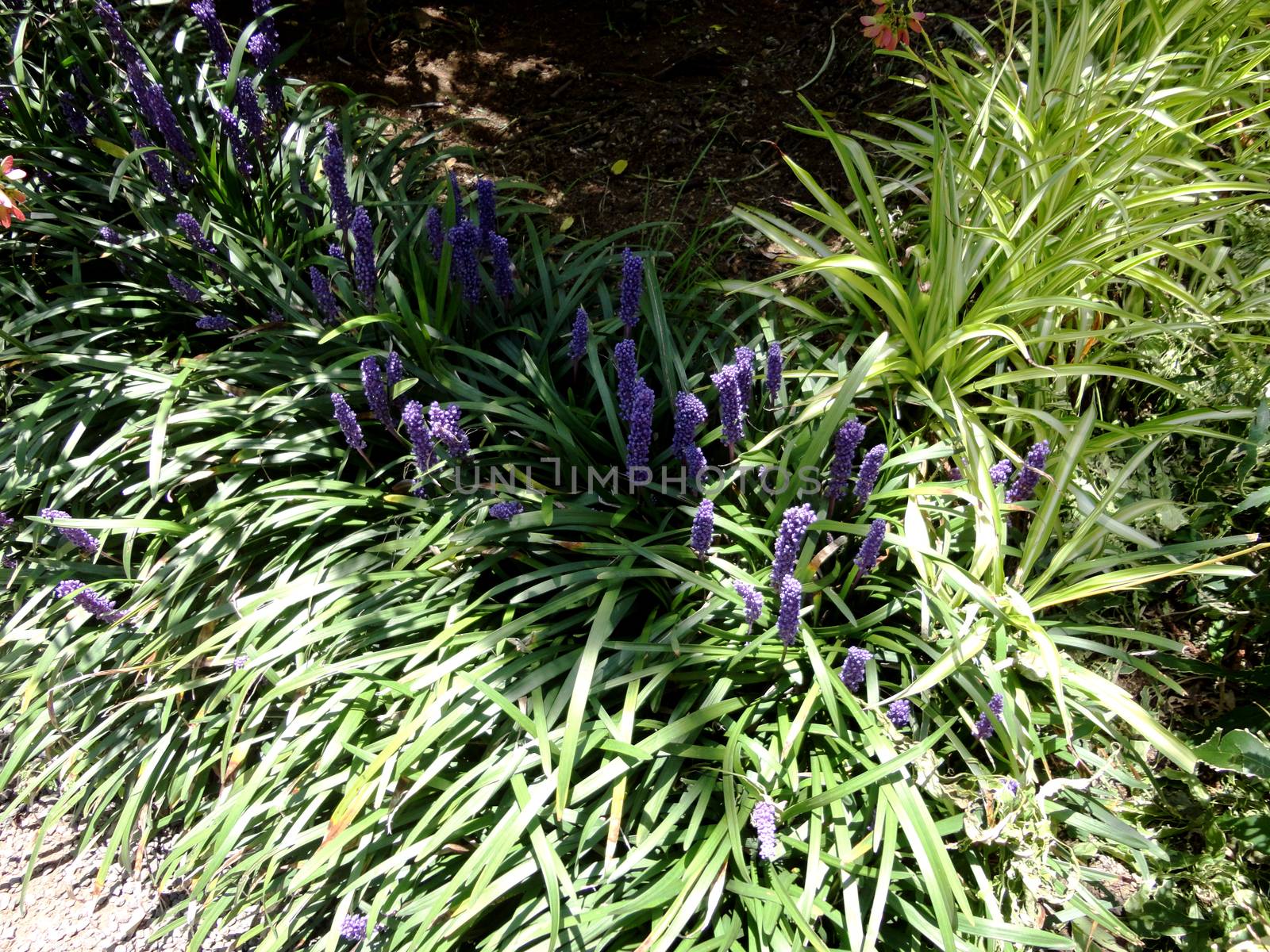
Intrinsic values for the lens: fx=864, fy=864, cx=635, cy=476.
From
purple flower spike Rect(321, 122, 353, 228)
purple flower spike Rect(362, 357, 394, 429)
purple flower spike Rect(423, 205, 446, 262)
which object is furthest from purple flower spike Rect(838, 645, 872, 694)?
purple flower spike Rect(321, 122, 353, 228)

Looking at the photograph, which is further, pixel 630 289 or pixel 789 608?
pixel 630 289

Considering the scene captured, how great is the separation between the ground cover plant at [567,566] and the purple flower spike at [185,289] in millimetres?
11

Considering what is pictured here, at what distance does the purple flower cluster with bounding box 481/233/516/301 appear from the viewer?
2398mm

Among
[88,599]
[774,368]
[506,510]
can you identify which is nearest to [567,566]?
[506,510]

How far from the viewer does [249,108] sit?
2555 millimetres

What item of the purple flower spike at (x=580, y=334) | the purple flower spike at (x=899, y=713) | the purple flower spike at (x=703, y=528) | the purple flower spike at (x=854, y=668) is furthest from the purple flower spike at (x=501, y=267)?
the purple flower spike at (x=899, y=713)

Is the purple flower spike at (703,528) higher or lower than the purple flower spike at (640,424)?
lower

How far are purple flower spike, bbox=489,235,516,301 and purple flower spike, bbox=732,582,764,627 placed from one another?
1.13 m

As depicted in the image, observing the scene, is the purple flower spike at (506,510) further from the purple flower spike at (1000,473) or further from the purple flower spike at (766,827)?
the purple flower spike at (1000,473)

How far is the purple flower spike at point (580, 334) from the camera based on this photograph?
2232 millimetres

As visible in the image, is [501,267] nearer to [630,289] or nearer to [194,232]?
[630,289]

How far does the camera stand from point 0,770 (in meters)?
2.30

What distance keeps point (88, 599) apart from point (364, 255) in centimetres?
112

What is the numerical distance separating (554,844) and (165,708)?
1105 millimetres
